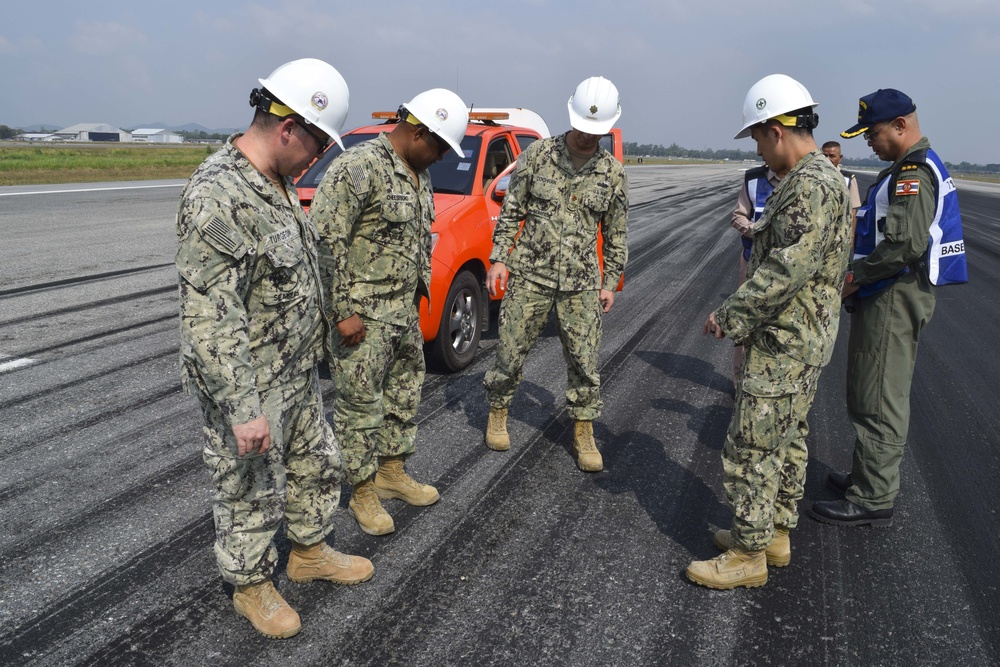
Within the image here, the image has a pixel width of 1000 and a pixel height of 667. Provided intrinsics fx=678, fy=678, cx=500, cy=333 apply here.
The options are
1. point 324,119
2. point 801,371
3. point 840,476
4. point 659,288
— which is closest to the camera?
point 324,119

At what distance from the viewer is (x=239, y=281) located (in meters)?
2.25

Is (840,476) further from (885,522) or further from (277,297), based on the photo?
(277,297)

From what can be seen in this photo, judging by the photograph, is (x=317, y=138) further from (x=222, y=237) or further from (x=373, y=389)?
(x=373, y=389)

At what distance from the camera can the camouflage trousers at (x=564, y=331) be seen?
4148 mm

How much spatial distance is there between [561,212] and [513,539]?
75.7 inches

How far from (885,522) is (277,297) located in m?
3.27

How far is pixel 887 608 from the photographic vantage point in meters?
2.91

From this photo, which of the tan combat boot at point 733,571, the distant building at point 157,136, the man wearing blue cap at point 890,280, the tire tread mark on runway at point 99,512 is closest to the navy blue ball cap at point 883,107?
the man wearing blue cap at point 890,280

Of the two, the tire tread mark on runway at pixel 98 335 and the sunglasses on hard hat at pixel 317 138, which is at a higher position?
the sunglasses on hard hat at pixel 317 138

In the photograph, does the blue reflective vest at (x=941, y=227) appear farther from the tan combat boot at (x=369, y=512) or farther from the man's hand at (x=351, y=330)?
the tan combat boot at (x=369, y=512)

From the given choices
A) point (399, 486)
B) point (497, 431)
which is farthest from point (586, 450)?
point (399, 486)

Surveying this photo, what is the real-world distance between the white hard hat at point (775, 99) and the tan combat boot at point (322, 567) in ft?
8.41

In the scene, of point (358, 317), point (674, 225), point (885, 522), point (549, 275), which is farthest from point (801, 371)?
point (674, 225)

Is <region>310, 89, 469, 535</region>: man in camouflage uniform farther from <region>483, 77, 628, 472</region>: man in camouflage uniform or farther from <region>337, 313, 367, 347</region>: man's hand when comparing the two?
<region>483, 77, 628, 472</region>: man in camouflage uniform
